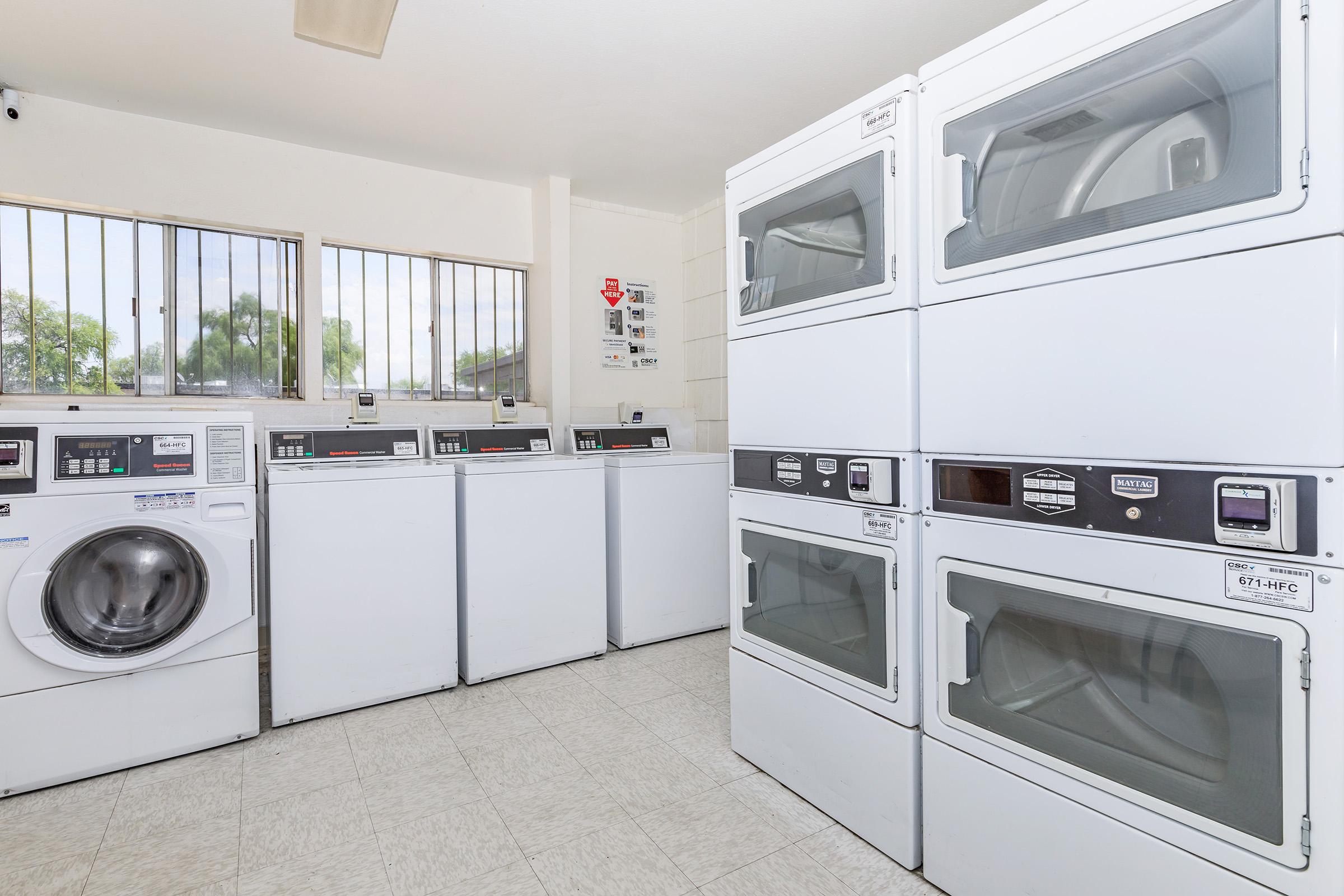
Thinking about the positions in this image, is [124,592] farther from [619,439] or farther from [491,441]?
[619,439]

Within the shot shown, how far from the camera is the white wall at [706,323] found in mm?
4137

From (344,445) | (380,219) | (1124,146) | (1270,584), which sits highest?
(380,219)

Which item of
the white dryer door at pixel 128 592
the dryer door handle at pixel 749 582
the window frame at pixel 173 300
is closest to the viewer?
the white dryer door at pixel 128 592

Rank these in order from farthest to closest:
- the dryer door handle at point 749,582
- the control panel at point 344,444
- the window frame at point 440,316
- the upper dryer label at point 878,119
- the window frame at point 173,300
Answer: the window frame at point 440,316, the window frame at point 173,300, the control panel at point 344,444, the dryer door handle at point 749,582, the upper dryer label at point 878,119

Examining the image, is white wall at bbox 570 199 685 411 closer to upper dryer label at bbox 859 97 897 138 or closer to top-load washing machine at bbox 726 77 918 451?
top-load washing machine at bbox 726 77 918 451

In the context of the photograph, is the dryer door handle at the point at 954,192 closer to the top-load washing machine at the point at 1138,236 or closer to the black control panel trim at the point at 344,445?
the top-load washing machine at the point at 1138,236

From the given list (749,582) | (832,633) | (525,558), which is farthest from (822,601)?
(525,558)

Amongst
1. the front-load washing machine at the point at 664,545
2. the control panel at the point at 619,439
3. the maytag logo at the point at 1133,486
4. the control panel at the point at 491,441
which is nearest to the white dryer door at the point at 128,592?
the control panel at the point at 491,441

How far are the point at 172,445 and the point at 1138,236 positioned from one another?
9.03 feet

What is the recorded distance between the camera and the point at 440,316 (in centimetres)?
385

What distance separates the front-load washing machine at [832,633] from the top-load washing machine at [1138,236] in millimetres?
296

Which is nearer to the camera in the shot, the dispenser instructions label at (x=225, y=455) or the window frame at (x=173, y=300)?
the dispenser instructions label at (x=225, y=455)

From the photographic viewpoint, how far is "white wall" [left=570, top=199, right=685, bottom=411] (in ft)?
13.5

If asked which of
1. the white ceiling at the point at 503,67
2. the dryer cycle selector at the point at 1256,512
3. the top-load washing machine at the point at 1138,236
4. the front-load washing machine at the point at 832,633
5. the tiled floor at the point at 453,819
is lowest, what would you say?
the tiled floor at the point at 453,819
